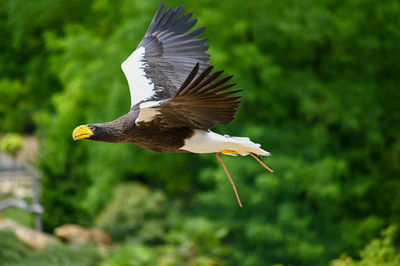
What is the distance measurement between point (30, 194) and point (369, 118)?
771 cm

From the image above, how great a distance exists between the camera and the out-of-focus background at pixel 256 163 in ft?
31.2

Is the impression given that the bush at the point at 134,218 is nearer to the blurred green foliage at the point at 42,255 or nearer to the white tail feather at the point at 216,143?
the blurred green foliage at the point at 42,255

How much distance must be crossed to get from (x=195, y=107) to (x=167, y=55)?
1.58m

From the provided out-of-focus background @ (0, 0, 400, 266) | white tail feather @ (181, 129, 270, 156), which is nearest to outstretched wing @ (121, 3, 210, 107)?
white tail feather @ (181, 129, 270, 156)

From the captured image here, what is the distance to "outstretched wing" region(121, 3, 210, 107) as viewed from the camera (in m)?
4.45

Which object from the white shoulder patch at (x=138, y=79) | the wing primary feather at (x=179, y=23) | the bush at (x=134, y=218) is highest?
the bush at (x=134, y=218)

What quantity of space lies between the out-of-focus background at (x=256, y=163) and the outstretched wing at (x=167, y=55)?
449 cm

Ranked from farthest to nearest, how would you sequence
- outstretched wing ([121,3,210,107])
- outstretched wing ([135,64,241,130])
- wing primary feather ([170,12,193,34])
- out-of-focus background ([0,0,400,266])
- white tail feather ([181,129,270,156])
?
out-of-focus background ([0,0,400,266]), wing primary feather ([170,12,193,34]), outstretched wing ([121,3,210,107]), white tail feather ([181,129,270,156]), outstretched wing ([135,64,241,130])

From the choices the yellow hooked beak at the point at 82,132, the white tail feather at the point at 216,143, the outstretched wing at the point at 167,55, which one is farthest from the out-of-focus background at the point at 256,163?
the yellow hooked beak at the point at 82,132

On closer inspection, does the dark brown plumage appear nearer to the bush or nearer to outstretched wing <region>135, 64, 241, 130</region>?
outstretched wing <region>135, 64, 241, 130</region>

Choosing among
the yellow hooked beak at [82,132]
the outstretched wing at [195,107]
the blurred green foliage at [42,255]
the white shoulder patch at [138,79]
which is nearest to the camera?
the outstretched wing at [195,107]

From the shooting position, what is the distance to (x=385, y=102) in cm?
1064

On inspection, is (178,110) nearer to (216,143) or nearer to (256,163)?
(216,143)

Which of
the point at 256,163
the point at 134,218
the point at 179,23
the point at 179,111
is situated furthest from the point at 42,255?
the point at 179,111
